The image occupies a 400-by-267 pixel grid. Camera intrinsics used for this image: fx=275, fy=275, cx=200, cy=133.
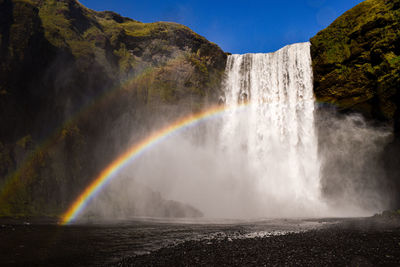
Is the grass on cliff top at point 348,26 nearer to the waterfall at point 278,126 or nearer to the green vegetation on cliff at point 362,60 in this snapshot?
the green vegetation on cliff at point 362,60

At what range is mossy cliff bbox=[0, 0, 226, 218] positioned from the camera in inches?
1248

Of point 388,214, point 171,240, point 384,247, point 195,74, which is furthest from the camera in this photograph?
point 195,74

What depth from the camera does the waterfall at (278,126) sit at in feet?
133

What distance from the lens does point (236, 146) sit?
4672 centimetres

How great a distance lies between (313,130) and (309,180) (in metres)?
7.50

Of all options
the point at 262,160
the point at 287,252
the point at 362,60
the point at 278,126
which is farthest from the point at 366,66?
the point at 287,252

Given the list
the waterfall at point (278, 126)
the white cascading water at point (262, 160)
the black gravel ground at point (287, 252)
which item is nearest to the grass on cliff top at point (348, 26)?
the waterfall at point (278, 126)

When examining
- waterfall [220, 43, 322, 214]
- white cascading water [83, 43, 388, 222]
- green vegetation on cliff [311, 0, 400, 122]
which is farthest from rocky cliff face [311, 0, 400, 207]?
waterfall [220, 43, 322, 214]

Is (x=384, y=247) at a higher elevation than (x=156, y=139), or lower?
lower

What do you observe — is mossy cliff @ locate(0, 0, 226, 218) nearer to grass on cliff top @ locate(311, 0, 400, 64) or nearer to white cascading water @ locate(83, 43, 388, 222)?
white cascading water @ locate(83, 43, 388, 222)

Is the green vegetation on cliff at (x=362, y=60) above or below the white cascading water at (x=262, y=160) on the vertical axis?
above

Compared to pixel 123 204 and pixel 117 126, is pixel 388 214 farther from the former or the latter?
pixel 117 126

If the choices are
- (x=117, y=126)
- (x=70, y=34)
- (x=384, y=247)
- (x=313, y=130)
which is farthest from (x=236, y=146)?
(x=384, y=247)

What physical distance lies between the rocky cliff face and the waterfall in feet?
11.1
